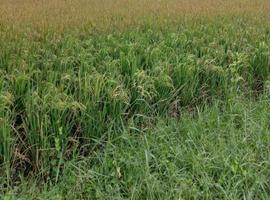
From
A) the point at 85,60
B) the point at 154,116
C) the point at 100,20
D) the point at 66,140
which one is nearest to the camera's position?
the point at 66,140

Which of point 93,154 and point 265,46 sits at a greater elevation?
point 265,46

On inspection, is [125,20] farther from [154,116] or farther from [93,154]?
[93,154]

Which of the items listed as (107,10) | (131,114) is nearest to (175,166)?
(131,114)

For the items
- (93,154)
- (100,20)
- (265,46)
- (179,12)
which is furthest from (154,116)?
(179,12)

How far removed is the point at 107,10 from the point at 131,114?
365cm

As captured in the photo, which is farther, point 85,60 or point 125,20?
point 125,20

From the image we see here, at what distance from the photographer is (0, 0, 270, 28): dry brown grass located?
545 cm

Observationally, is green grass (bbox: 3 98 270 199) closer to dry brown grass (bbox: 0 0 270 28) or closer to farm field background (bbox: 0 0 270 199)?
farm field background (bbox: 0 0 270 199)

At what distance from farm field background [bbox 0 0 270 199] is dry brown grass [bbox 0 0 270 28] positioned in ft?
0.96

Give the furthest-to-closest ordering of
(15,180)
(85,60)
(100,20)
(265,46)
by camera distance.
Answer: (100,20) → (265,46) → (85,60) → (15,180)

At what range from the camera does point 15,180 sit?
2.59 m

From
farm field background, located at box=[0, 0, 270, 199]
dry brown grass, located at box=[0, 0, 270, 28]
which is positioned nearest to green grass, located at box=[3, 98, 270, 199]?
farm field background, located at box=[0, 0, 270, 199]

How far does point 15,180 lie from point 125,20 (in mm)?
3574

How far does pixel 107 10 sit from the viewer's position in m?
6.66
